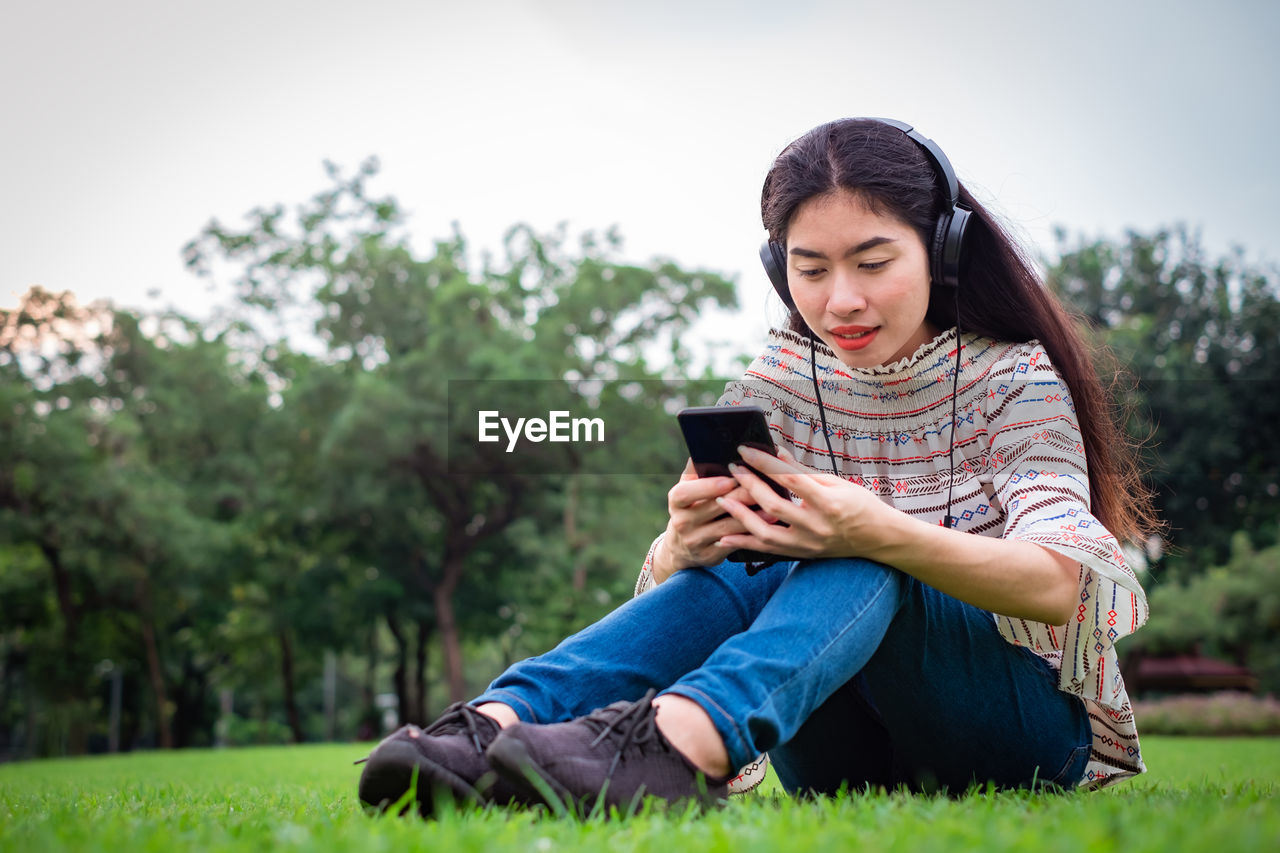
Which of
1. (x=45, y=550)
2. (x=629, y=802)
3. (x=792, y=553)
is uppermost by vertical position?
(x=792, y=553)

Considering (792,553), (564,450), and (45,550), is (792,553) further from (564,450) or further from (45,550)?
(45,550)

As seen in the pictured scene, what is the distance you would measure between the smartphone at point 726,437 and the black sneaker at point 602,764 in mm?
500

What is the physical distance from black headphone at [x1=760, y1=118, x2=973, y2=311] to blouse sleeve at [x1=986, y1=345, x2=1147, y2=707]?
1.02 ft

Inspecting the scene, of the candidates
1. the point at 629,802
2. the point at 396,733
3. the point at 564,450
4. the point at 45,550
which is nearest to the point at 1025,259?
the point at 629,802

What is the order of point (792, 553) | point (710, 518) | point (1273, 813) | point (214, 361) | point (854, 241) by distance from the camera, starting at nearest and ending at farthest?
point (1273, 813), point (792, 553), point (710, 518), point (854, 241), point (214, 361)

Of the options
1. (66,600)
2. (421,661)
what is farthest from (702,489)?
(421,661)

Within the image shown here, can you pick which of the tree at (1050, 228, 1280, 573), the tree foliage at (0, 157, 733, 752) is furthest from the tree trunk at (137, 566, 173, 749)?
the tree at (1050, 228, 1280, 573)

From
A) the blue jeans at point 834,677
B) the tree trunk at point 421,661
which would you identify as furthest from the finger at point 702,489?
the tree trunk at point 421,661

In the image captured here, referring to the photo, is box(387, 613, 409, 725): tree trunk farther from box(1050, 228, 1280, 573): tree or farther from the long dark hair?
the long dark hair

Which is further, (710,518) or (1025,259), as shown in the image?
(1025,259)

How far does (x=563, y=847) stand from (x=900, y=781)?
131 centimetres

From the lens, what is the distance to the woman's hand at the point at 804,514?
178 centimetres

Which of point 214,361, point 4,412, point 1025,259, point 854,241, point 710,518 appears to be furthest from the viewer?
point 214,361

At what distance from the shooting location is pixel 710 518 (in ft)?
6.73
